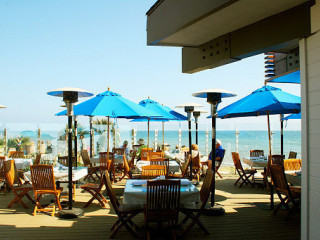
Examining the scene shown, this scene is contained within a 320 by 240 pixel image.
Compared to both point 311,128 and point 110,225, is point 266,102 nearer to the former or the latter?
point 311,128

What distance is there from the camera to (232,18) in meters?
3.16

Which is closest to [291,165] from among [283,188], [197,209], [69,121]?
[283,188]

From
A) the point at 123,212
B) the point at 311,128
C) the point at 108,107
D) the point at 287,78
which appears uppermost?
the point at 287,78

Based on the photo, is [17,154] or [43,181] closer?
[43,181]

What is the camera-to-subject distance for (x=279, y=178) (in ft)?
17.9

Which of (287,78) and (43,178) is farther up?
(287,78)

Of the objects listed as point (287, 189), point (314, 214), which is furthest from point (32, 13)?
point (314, 214)

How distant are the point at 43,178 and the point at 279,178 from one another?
4278 millimetres

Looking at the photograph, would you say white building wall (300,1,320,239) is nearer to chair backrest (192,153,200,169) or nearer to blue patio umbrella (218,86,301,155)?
blue patio umbrella (218,86,301,155)

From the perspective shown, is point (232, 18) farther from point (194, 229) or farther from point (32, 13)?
point (32, 13)

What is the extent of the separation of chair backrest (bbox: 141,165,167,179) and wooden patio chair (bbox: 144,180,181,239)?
2002mm

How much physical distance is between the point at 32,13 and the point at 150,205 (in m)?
8.30

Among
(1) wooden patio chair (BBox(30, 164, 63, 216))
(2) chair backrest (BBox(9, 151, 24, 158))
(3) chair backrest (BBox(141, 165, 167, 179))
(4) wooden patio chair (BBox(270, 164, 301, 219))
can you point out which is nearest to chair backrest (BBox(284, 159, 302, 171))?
(4) wooden patio chair (BBox(270, 164, 301, 219))

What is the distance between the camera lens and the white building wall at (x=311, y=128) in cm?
282
